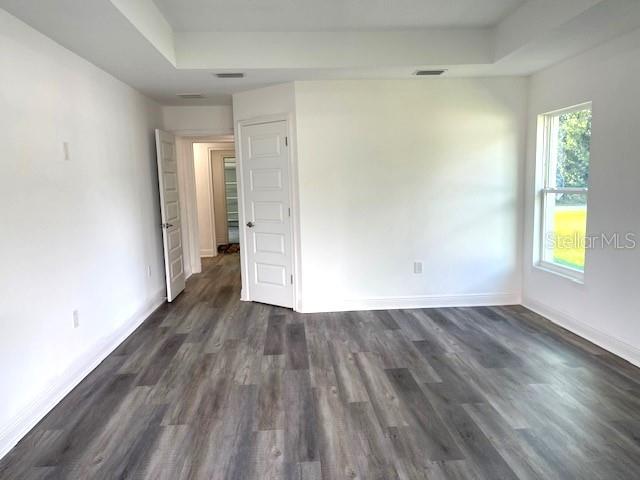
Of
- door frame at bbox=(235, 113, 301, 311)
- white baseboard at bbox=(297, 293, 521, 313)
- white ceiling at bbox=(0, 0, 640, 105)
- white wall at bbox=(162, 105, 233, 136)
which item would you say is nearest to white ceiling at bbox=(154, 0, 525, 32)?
white ceiling at bbox=(0, 0, 640, 105)

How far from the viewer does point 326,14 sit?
10.7ft

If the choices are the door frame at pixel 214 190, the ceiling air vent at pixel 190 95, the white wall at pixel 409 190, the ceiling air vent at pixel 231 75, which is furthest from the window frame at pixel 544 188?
the door frame at pixel 214 190

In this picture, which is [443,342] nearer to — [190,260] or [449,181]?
[449,181]

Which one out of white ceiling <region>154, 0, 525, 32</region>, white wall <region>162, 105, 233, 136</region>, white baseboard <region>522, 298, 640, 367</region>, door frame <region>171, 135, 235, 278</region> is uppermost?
white ceiling <region>154, 0, 525, 32</region>

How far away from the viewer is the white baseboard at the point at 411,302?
449 centimetres

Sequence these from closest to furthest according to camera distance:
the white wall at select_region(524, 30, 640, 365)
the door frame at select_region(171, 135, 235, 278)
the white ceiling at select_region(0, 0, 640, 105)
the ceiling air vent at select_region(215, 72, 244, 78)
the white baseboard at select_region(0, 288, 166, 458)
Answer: the white baseboard at select_region(0, 288, 166, 458)
the white ceiling at select_region(0, 0, 640, 105)
the white wall at select_region(524, 30, 640, 365)
the ceiling air vent at select_region(215, 72, 244, 78)
the door frame at select_region(171, 135, 235, 278)

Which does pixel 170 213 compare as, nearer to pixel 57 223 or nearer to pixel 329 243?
pixel 329 243

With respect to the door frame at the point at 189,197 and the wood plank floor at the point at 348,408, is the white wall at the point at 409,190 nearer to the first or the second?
the wood plank floor at the point at 348,408

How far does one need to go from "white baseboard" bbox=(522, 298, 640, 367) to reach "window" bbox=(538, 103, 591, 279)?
399 mm

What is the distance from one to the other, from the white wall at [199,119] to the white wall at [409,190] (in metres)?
1.61

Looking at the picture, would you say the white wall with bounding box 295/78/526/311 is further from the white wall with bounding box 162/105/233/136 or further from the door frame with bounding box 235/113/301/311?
the white wall with bounding box 162/105/233/136

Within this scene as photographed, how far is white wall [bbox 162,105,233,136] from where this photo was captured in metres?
5.43

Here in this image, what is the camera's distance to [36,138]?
8.63ft

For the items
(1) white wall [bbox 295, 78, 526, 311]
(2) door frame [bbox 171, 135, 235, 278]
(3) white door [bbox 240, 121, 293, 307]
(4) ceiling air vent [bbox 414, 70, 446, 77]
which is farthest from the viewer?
(2) door frame [bbox 171, 135, 235, 278]
